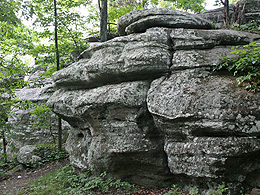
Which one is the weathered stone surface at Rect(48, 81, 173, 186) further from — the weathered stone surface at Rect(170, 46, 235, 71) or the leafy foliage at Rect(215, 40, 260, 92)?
the leafy foliage at Rect(215, 40, 260, 92)

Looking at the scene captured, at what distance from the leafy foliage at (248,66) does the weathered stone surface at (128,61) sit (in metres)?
1.93

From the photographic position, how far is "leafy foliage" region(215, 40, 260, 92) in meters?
5.01

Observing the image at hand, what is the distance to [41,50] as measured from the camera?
11.3 meters

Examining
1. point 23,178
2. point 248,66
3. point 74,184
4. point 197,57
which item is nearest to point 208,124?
point 248,66

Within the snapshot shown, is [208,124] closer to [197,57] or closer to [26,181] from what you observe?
[197,57]

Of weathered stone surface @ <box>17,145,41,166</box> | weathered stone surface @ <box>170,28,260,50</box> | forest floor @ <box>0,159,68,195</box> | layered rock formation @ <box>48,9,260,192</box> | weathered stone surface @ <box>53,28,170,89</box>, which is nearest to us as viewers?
layered rock formation @ <box>48,9,260,192</box>

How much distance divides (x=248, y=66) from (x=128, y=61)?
3514 mm

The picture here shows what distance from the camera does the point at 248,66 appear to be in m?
5.20

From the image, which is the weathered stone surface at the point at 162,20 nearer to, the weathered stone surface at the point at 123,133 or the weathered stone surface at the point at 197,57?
the weathered stone surface at the point at 197,57

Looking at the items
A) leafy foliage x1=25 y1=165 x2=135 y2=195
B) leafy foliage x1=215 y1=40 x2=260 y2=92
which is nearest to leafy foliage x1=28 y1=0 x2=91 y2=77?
leafy foliage x1=25 y1=165 x2=135 y2=195

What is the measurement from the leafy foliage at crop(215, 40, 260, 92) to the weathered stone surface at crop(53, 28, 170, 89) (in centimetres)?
193

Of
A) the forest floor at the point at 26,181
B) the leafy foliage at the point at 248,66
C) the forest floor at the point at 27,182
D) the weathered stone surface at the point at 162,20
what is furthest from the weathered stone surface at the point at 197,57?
the forest floor at the point at 26,181

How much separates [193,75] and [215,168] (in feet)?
8.68

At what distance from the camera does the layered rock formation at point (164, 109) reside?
4976 mm
